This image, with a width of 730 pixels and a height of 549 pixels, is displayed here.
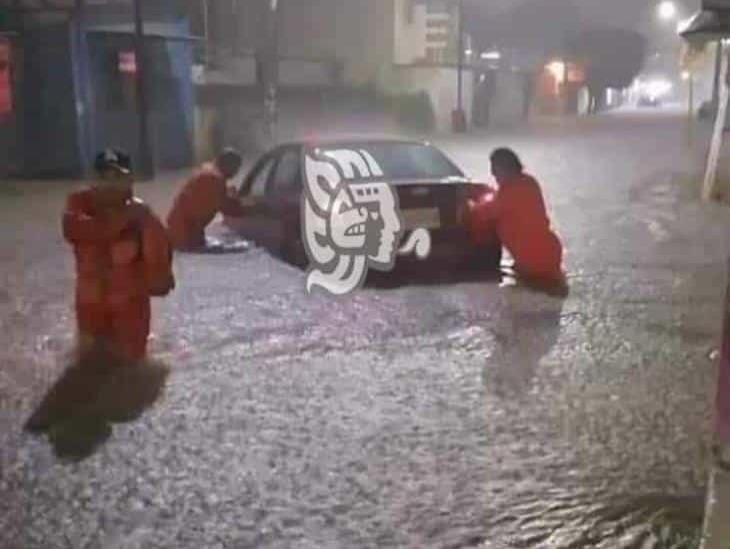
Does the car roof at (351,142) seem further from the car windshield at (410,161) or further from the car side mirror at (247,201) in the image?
the car side mirror at (247,201)

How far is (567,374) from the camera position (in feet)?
22.3

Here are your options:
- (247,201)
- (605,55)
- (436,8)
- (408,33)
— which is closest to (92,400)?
(247,201)

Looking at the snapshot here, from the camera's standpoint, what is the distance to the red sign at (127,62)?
22.9 metres

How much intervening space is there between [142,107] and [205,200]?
10.3 metres

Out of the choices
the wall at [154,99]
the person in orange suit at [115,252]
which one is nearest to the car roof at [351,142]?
the person in orange suit at [115,252]

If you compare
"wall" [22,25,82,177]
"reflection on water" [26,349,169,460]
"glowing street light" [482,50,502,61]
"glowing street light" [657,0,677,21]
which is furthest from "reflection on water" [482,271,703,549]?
"glowing street light" [657,0,677,21]

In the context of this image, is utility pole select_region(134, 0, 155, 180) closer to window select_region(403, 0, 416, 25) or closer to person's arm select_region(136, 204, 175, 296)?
person's arm select_region(136, 204, 175, 296)

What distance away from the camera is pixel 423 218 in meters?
9.59

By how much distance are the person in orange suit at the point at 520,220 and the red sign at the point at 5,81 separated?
15.0 metres

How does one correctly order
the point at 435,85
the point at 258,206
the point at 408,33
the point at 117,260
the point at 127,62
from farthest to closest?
the point at 408,33
the point at 435,85
the point at 127,62
the point at 258,206
the point at 117,260

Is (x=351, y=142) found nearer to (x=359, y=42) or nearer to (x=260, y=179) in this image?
(x=260, y=179)

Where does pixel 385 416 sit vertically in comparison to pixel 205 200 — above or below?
below

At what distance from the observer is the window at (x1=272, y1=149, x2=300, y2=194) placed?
33.4ft

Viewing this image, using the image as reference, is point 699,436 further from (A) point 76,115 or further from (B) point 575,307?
(A) point 76,115
